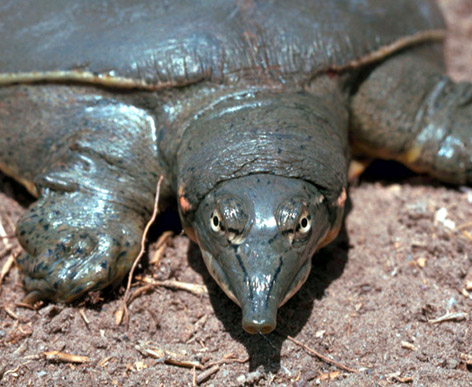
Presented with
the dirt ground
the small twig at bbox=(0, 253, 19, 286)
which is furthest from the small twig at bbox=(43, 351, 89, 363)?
the small twig at bbox=(0, 253, 19, 286)

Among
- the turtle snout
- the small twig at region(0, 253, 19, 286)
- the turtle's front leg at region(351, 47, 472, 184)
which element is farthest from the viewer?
the turtle's front leg at region(351, 47, 472, 184)

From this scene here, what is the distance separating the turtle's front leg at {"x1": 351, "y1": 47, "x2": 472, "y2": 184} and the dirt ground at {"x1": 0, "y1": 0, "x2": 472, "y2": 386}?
1.29ft

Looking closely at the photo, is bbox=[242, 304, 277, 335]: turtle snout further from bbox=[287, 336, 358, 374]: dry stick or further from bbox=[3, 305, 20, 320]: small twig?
bbox=[3, 305, 20, 320]: small twig

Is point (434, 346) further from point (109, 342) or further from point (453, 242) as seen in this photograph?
point (109, 342)

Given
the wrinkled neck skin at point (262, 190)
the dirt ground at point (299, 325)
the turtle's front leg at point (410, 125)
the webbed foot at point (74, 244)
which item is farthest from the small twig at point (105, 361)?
the turtle's front leg at point (410, 125)

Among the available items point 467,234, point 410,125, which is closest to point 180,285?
point 467,234

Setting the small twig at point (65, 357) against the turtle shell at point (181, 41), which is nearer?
the small twig at point (65, 357)

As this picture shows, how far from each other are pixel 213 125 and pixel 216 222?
0.64m

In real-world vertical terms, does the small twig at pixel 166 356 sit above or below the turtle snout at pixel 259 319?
below

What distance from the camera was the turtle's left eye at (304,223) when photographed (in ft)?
8.90

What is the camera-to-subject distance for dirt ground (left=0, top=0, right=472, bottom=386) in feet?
8.88

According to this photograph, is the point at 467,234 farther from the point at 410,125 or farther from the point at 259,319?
the point at 259,319

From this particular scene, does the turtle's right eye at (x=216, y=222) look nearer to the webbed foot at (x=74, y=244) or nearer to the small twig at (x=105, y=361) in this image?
the webbed foot at (x=74, y=244)

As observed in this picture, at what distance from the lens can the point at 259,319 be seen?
2.46 metres
